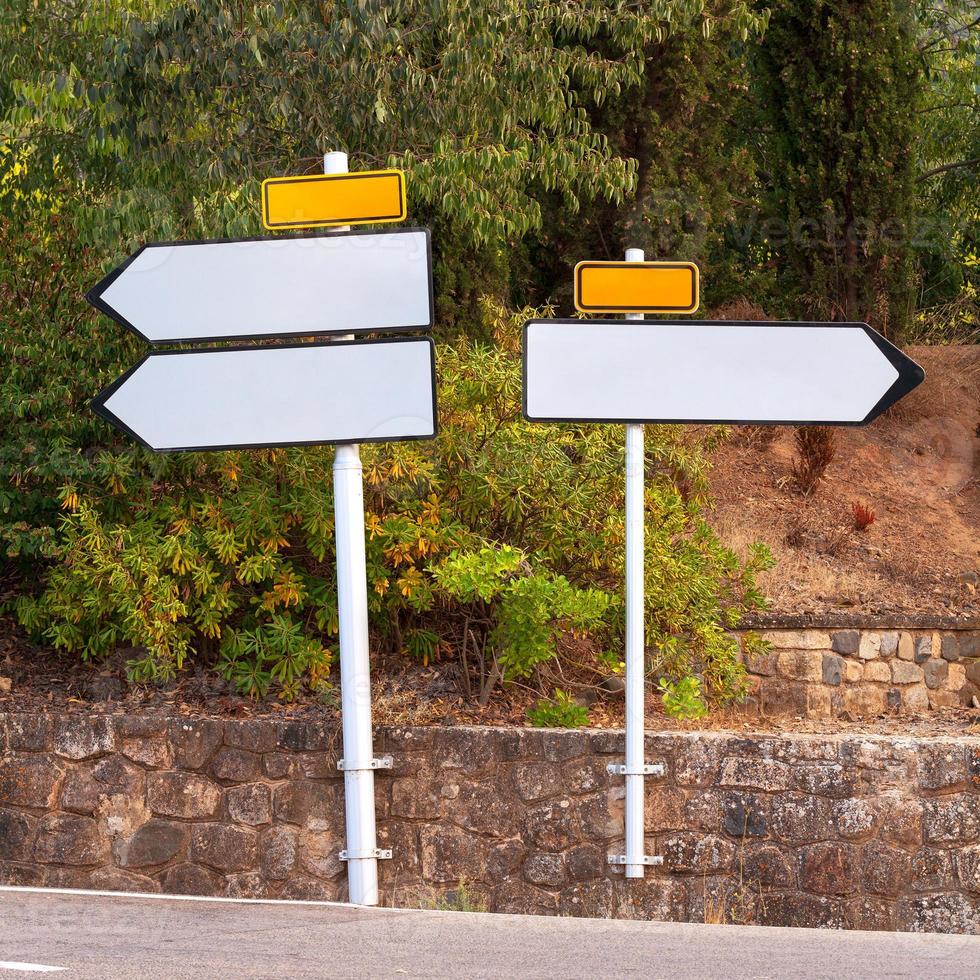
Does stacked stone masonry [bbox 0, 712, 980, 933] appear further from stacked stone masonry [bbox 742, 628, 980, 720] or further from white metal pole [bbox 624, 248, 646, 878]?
stacked stone masonry [bbox 742, 628, 980, 720]

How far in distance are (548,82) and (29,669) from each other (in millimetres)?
4910

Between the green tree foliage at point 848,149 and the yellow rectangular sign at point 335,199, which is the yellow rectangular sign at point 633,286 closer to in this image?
the yellow rectangular sign at point 335,199

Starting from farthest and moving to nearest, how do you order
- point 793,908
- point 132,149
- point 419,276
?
point 132,149 → point 793,908 → point 419,276

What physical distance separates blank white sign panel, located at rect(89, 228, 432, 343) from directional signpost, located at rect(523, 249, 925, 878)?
1.85ft

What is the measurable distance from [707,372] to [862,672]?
515 cm

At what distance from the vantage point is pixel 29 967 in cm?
438

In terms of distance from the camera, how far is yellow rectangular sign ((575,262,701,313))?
531cm

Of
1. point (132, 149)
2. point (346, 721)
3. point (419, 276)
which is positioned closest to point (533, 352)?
point (419, 276)

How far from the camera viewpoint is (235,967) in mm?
4398

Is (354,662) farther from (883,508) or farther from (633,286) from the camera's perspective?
(883,508)

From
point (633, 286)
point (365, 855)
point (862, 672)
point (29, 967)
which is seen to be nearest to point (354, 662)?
point (365, 855)

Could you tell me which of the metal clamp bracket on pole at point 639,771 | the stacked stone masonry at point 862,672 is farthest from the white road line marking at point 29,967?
the stacked stone masonry at point 862,672

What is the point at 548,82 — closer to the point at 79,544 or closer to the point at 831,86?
the point at 79,544

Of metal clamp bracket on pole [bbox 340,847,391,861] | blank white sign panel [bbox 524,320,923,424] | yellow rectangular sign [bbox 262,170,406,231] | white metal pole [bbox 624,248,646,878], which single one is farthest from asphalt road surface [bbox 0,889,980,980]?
yellow rectangular sign [bbox 262,170,406,231]
